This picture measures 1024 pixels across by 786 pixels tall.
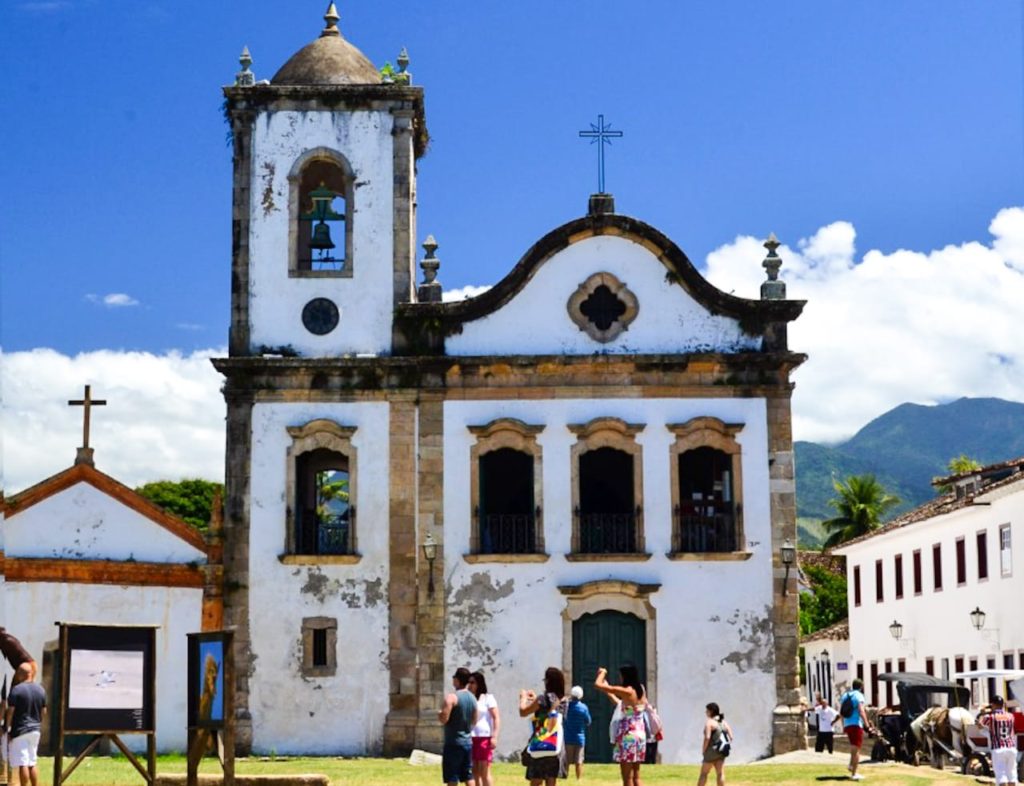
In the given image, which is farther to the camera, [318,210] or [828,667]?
→ [828,667]

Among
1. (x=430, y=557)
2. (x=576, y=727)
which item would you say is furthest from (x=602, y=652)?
(x=576, y=727)

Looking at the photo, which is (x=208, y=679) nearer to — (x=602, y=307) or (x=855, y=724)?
(x=855, y=724)

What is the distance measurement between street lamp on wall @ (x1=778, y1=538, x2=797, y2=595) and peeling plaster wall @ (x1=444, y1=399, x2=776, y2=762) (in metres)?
0.26

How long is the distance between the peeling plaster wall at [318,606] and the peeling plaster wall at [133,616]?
1149 mm

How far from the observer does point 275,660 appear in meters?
28.4

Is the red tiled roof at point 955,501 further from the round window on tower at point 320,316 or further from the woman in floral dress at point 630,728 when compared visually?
the woman in floral dress at point 630,728

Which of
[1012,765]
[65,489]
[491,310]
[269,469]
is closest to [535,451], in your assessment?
[491,310]

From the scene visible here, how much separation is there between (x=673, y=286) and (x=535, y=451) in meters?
3.67

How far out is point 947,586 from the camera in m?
40.8

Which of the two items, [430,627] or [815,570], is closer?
[430,627]

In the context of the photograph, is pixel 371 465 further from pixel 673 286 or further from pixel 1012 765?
pixel 1012 765

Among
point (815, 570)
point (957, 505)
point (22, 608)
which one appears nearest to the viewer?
point (22, 608)

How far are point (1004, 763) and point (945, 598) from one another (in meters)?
20.1

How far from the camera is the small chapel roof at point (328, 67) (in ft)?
100
